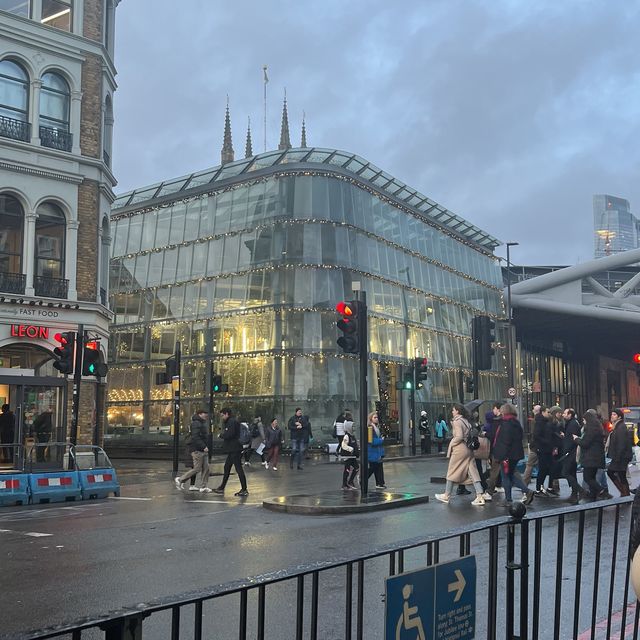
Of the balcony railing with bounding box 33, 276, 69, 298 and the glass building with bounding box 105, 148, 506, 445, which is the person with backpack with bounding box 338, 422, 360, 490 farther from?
the glass building with bounding box 105, 148, 506, 445

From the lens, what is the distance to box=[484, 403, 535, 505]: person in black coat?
1379 cm

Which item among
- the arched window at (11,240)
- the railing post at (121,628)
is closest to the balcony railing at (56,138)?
the arched window at (11,240)

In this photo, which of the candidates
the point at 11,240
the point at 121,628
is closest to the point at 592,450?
the point at 121,628

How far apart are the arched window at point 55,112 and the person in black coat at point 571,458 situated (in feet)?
61.2

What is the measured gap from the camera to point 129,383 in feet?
144

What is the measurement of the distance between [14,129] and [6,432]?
10466mm

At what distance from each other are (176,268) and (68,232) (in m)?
17.6

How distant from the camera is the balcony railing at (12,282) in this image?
23.9 metres

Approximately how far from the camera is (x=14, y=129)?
24.6 m

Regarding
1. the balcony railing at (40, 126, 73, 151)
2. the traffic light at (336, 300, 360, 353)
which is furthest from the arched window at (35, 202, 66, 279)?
the traffic light at (336, 300, 360, 353)

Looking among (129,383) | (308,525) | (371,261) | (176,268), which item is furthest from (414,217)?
(308,525)

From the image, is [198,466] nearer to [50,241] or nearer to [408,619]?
[50,241]

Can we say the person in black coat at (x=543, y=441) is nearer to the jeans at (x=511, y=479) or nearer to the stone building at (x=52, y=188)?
the jeans at (x=511, y=479)

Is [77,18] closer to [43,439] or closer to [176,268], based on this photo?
[43,439]
